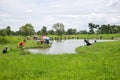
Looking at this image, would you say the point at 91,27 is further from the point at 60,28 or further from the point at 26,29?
the point at 26,29

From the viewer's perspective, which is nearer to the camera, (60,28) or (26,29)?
(26,29)

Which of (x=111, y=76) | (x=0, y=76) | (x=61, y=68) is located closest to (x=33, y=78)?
(x=0, y=76)

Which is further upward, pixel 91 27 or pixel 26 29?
pixel 91 27

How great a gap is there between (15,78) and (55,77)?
2873 millimetres

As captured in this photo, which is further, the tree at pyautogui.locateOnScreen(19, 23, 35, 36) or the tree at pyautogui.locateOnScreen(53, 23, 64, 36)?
the tree at pyautogui.locateOnScreen(53, 23, 64, 36)

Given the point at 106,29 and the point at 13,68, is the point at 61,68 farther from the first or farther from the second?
the point at 106,29

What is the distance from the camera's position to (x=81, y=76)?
1495 cm

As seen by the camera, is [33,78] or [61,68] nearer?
[33,78]

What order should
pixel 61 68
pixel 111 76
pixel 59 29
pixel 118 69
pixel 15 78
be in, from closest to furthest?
pixel 111 76
pixel 15 78
pixel 118 69
pixel 61 68
pixel 59 29

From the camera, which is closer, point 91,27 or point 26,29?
point 26,29

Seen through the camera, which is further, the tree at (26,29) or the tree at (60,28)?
the tree at (60,28)

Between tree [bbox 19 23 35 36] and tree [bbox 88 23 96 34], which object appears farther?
tree [bbox 88 23 96 34]

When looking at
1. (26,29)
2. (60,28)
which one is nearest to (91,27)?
(60,28)

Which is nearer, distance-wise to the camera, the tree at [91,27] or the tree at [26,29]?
the tree at [26,29]
